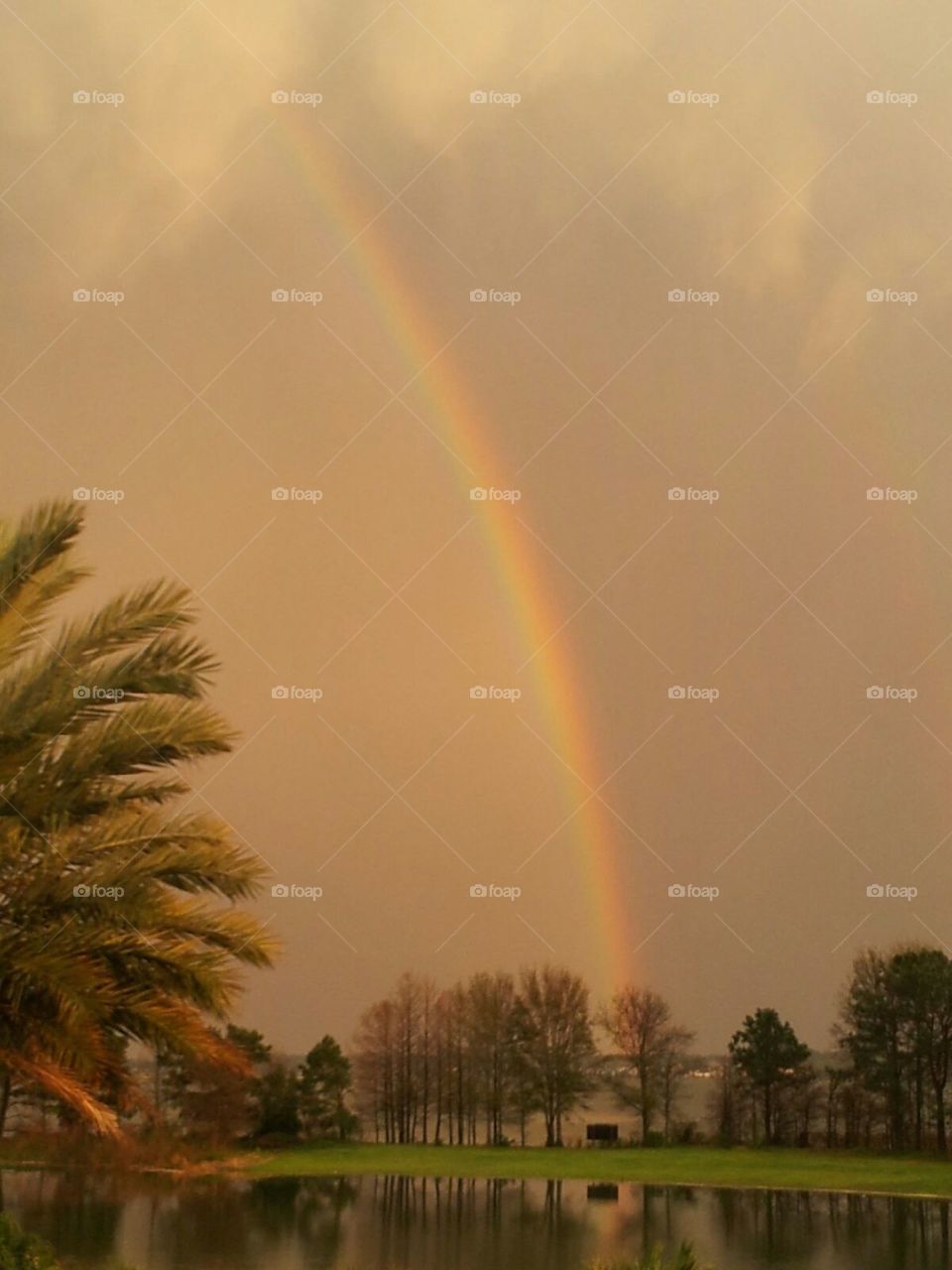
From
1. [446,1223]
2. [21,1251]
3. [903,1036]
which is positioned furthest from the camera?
[903,1036]

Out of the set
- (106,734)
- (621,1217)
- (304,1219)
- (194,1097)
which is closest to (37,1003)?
(106,734)

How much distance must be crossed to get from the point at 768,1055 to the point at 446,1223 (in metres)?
2.53

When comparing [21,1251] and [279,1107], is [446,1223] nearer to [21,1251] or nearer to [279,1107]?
[279,1107]

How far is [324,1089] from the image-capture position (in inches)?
330

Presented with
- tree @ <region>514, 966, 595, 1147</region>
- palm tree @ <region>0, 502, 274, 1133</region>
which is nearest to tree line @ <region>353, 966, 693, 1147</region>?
tree @ <region>514, 966, 595, 1147</region>

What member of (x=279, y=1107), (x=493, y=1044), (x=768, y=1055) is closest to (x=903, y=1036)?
(x=768, y=1055)

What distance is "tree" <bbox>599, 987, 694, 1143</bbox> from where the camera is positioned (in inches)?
332

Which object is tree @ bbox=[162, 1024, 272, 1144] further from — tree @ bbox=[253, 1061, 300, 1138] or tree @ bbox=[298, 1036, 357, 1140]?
tree @ bbox=[298, 1036, 357, 1140]

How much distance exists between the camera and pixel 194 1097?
7.87m

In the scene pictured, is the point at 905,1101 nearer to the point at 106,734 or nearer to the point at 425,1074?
the point at 425,1074

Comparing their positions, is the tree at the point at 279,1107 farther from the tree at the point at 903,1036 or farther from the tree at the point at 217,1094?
the tree at the point at 903,1036

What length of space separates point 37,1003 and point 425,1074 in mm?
3528

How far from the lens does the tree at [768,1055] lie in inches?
337

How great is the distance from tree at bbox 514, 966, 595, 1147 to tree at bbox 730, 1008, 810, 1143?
3.57ft
